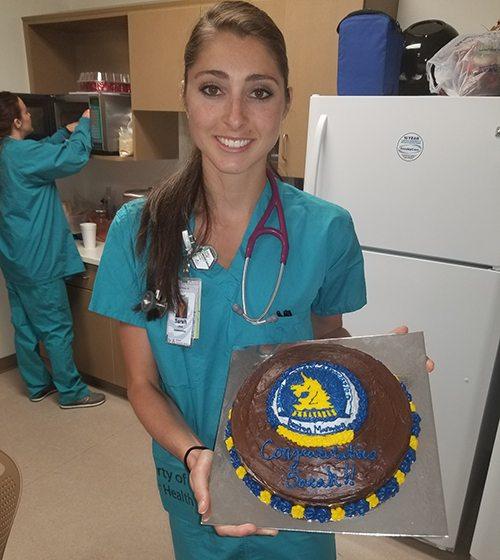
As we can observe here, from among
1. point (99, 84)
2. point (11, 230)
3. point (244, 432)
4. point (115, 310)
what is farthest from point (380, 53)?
point (11, 230)

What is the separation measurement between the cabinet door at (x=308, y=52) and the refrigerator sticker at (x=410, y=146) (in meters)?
0.48

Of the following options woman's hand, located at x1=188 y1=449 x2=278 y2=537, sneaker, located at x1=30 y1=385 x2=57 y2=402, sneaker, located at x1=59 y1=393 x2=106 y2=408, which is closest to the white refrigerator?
woman's hand, located at x1=188 y1=449 x2=278 y2=537

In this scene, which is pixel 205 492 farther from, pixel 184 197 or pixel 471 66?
pixel 471 66

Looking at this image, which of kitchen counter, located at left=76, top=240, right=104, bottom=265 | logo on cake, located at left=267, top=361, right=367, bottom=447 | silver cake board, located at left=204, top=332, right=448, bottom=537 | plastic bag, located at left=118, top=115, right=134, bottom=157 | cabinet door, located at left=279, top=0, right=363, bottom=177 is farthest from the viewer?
plastic bag, located at left=118, top=115, right=134, bottom=157

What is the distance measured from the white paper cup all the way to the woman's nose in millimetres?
1959

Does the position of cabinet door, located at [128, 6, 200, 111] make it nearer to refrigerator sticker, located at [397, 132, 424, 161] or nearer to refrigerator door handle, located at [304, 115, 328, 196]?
refrigerator door handle, located at [304, 115, 328, 196]

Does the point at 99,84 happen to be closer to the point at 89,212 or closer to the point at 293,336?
the point at 89,212

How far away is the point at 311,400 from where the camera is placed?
31.3 inches

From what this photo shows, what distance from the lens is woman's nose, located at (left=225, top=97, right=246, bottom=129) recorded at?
2.72ft

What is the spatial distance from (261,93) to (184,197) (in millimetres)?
247

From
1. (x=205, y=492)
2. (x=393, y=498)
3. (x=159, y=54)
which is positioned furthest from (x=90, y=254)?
(x=393, y=498)

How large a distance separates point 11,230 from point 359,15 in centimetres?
185

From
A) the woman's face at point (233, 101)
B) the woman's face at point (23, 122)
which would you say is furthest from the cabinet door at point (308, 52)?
the woman's face at point (23, 122)

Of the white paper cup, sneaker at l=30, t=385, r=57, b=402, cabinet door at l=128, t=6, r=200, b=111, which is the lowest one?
sneaker at l=30, t=385, r=57, b=402
